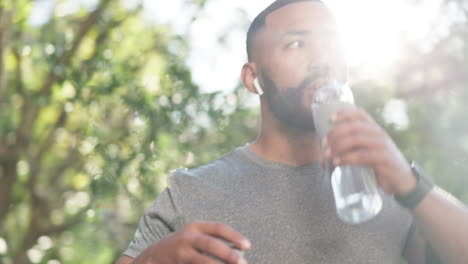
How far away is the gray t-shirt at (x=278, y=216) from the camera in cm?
186

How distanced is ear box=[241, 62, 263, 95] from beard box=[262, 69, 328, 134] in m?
0.09

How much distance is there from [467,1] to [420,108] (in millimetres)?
1035

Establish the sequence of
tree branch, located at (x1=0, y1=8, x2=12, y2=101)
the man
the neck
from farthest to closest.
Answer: tree branch, located at (x1=0, y1=8, x2=12, y2=101), the neck, the man

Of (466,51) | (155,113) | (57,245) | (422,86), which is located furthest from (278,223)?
(57,245)

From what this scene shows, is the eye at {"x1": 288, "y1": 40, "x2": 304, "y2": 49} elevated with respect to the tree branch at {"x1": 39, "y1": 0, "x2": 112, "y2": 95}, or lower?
elevated

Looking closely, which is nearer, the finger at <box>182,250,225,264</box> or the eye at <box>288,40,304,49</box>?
the finger at <box>182,250,225,264</box>

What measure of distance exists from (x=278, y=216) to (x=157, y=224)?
37 cm

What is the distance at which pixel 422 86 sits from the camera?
4836mm

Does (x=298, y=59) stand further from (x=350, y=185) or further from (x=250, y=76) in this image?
(x=350, y=185)

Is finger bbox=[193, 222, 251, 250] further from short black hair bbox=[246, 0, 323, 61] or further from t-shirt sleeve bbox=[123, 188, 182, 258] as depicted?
short black hair bbox=[246, 0, 323, 61]

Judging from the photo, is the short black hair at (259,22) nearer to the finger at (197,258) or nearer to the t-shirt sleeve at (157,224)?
the t-shirt sleeve at (157,224)

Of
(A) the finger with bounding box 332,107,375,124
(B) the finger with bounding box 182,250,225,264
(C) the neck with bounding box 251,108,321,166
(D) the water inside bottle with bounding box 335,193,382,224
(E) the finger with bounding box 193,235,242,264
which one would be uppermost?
(A) the finger with bounding box 332,107,375,124

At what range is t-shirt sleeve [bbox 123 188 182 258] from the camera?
1.90 meters

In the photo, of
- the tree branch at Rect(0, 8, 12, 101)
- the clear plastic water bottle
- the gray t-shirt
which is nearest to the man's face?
the gray t-shirt
